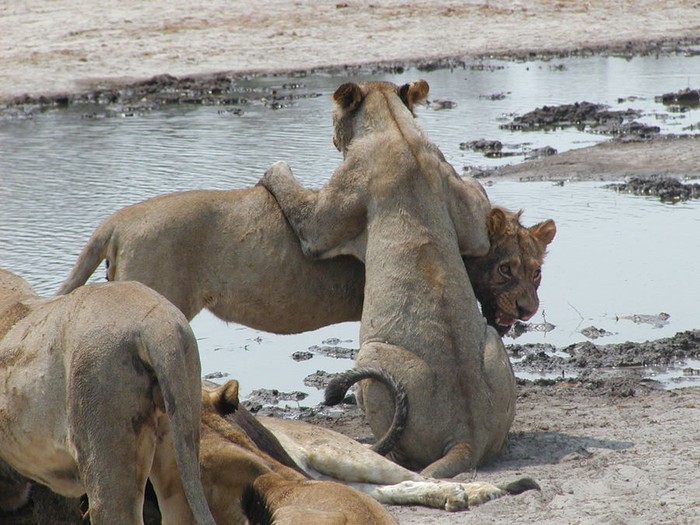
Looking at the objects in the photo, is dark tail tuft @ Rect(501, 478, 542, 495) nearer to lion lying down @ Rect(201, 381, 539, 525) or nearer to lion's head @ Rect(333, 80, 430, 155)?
lion lying down @ Rect(201, 381, 539, 525)

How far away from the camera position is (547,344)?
30.0ft

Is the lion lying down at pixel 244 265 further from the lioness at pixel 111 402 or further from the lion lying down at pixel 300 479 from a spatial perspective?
the lioness at pixel 111 402

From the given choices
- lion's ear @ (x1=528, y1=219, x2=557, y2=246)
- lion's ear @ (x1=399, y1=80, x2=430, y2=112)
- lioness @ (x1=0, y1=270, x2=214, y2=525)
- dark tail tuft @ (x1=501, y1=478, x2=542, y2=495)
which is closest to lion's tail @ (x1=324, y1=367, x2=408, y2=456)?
dark tail tuft @ (x1=501, y1=478, x2=542, y2=495)

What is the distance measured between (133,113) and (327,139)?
3.64 m

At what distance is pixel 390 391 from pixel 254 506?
2128 millimetres

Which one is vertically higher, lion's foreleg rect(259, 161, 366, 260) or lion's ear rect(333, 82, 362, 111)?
lion's ear rect(333, 82, 362, 111)

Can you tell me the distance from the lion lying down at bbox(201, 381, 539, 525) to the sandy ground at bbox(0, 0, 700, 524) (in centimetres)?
52

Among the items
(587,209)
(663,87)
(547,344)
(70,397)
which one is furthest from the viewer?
(663,87)

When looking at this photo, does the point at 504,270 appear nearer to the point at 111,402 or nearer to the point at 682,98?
the point at 111,402

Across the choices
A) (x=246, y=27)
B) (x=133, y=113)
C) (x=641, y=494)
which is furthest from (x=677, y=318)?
(x=246, y=27)

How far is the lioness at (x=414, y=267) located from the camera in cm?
671

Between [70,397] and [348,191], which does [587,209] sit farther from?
[70,397]

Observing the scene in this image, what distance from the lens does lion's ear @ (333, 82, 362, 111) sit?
7.40 m

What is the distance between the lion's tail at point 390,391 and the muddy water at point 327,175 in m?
1.44
